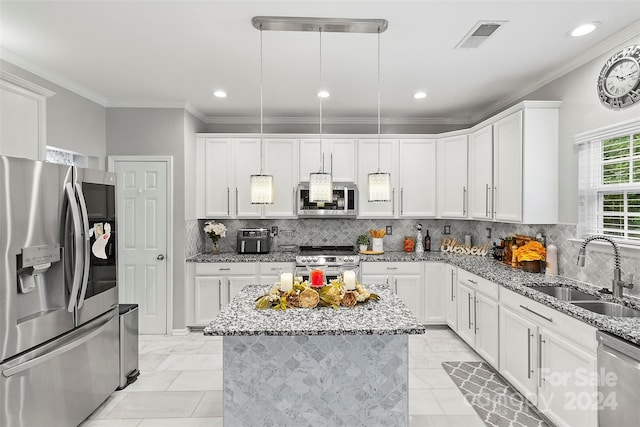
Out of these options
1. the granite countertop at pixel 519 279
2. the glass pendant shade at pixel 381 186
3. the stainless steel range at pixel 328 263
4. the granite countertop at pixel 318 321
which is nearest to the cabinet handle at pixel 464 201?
the granite countertop at pixel 519 279

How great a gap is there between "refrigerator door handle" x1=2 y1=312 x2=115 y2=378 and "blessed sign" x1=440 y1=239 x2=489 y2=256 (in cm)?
395

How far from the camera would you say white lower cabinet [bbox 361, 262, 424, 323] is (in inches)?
176

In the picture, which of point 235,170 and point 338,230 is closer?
point 235,170

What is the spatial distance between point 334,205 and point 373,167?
28.6 inches

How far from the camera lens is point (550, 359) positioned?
245 centimetres

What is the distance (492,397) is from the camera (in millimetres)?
2908

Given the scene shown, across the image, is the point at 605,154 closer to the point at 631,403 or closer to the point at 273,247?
the point at 631,403

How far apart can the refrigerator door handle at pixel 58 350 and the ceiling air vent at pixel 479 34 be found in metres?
3.41

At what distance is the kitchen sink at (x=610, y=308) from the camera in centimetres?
231

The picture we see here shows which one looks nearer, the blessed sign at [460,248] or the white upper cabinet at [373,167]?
the blessed sign at [460,248]

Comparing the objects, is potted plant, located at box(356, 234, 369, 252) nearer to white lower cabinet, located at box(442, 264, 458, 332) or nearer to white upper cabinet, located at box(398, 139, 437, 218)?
white upper cabinet, located at box(398, 139, 437, 218)

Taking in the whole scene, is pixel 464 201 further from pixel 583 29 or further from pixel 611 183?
pixel 583 29

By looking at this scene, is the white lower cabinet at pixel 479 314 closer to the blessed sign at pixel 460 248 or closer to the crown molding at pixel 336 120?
the blessed sign at pixel 460 248

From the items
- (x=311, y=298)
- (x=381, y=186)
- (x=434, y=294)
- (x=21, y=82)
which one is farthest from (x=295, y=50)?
(x=434, y=294)
